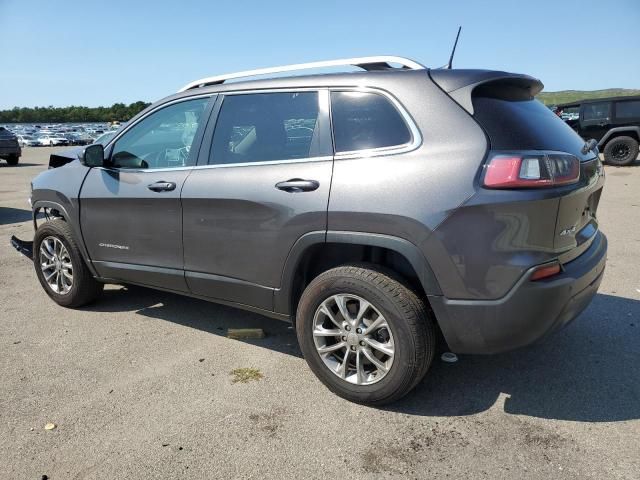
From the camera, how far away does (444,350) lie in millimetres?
3721

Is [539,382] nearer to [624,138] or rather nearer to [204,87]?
[204,87]

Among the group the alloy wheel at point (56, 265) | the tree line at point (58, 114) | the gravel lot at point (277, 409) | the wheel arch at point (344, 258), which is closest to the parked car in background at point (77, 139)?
the alloy wheel at point (56, 265)

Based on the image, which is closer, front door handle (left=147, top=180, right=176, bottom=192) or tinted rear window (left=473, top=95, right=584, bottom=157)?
tinted rear window (left=473, top=95, right=584, bottom=157)

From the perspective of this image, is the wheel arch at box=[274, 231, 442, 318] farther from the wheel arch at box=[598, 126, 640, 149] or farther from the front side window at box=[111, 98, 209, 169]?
the wheel arch at box=[598, 126, 640, 149]

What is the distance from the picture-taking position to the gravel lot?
251 cm

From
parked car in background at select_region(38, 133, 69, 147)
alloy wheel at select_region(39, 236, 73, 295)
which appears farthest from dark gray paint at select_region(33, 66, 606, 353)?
parked car in background at select_region(38, 133, 69, 147)

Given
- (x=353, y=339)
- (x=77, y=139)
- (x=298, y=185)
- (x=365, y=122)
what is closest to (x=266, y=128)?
(x=298, y=185)

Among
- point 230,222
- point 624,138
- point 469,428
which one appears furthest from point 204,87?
point 624,138

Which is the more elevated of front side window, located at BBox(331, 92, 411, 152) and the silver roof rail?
the silver roof rail

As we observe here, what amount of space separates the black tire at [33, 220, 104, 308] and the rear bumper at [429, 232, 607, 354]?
3.15 meters

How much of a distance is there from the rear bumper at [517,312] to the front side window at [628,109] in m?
15.2

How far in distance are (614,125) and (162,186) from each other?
15856 mm

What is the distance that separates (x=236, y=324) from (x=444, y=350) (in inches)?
65.8

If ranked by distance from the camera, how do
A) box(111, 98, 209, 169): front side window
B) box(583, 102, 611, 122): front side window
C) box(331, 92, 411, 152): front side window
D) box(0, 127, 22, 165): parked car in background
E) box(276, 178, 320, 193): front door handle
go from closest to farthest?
box(331, 92, 411, 152): front side window < box(276, 178, 320, 193): front door handle < box(111, 98, 209, 169): front side window < box(583, 102, 611, 122): front side window < box(0, 127, 22, 165): parked car in background
